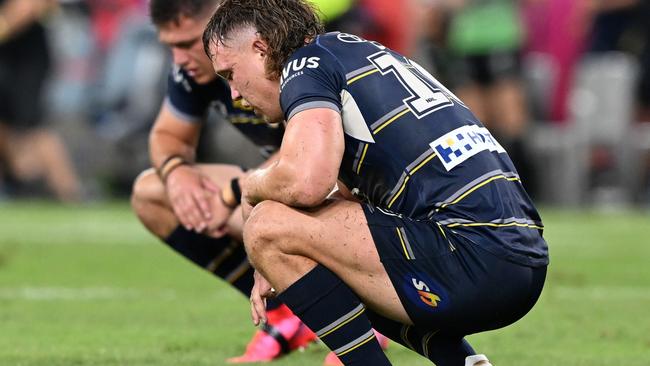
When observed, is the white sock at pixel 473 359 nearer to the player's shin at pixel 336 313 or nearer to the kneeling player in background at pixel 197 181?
the player's shin at pixel 336 313

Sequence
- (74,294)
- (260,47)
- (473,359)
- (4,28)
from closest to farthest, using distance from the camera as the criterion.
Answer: (260,47)
(473,359)
(74,294)
(4,28)

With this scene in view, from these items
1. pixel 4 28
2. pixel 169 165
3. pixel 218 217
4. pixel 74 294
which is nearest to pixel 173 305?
pixel 74 294

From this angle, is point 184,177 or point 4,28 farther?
point 4,28

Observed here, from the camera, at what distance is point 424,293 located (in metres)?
5.04

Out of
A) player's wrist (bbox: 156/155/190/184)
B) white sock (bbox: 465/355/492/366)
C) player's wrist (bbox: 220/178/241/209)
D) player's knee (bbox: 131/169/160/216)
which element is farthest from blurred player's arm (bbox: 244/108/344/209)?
player's knee (bbox: 131/169/160/216)

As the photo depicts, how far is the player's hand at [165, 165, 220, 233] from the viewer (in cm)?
664

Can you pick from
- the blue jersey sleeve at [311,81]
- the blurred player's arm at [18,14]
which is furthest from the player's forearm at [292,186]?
the blurred player's arm at [18,14]

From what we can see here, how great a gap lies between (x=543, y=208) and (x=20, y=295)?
8.25 m

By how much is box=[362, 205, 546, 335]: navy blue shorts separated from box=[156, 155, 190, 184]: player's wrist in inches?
78.9

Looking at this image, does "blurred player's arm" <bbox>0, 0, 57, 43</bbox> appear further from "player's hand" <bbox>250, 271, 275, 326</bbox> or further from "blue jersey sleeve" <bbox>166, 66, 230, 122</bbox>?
"player's hand" <bbox>250, 271, 275, 326</bbox>

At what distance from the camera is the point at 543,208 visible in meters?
15.9

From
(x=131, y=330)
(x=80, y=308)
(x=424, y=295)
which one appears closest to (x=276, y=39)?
(x=424, y=295)

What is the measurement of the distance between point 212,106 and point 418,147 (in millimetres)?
2300

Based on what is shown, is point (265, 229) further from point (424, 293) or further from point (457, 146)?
point (457, 146)
